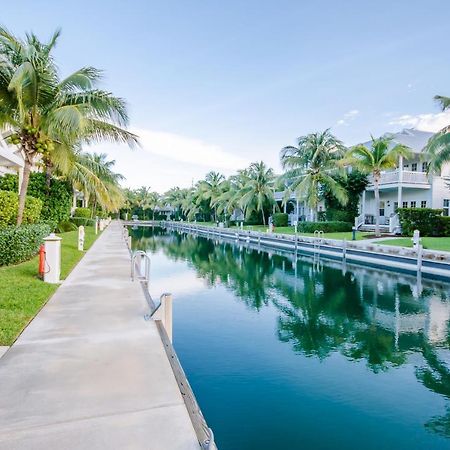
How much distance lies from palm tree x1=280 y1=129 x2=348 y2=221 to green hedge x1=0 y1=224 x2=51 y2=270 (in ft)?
72.9

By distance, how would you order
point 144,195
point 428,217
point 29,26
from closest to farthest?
point 29,26 → point 428,217 → point 144,195

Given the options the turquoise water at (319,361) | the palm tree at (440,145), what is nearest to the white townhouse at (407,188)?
the palm tree at (440,145)

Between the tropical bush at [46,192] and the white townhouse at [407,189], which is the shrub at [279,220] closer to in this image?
the white townhouse at [407,189]

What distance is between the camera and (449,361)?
7.09 metres

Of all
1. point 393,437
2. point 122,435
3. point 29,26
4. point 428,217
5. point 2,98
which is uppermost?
point 29,26

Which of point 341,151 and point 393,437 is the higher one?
point 341,151

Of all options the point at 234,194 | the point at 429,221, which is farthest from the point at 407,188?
the point at 234,194

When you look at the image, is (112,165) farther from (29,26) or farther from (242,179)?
(29,26)

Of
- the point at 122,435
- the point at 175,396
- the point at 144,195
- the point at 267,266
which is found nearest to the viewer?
the point at 122,435

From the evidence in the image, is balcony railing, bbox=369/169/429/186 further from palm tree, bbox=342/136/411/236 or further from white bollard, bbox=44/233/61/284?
white bollard, bbox=44/233/61/284

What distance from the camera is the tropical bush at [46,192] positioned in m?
19.0

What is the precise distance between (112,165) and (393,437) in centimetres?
4364

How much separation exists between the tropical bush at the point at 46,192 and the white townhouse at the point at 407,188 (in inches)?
871

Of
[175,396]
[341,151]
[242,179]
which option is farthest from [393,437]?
[242,179]
